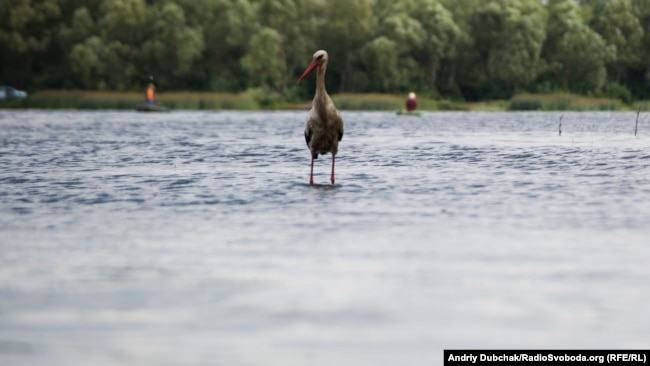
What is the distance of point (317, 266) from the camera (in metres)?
11.3

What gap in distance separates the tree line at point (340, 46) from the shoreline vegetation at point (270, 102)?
2909 millimetres

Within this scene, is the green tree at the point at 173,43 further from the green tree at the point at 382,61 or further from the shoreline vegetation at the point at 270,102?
the green tree at the point at 382,61

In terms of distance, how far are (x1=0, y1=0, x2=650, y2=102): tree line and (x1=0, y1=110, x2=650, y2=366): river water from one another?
87.9 metres

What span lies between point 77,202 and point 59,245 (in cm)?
517

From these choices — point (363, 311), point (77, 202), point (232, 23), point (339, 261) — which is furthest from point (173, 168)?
point (232, 23)

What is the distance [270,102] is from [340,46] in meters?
14.5

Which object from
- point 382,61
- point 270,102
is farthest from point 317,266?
point 382,61

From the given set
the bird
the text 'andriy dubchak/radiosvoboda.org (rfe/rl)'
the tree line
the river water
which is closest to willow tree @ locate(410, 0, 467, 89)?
the tree line

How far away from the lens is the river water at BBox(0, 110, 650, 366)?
8.24 metres

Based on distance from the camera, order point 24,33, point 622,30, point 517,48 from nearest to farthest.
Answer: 1. point 517,48
2. point 622,30
3. point 24,33

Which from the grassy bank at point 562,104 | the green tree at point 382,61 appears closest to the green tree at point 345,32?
the green tree at point 382,61

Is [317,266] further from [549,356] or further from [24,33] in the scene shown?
[24,33]

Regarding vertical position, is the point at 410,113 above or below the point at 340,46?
below

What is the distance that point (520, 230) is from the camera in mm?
14016
